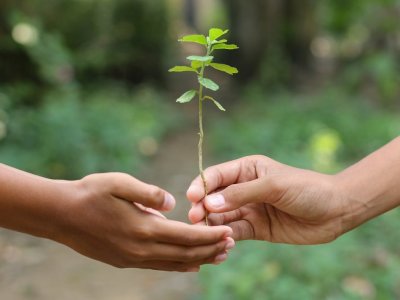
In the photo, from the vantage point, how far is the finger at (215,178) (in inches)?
63.0

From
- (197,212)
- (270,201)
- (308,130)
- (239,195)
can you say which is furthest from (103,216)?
(308,130)

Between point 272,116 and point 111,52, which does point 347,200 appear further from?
point 111,52

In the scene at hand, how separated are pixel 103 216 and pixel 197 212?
0.27m

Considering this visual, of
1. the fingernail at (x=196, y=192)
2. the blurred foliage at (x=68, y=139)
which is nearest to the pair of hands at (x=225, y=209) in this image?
the fingernail at (x=196, y=192)

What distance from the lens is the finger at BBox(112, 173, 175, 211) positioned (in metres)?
1.41

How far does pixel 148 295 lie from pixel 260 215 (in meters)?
1.91

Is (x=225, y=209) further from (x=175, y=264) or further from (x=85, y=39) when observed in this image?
(x=85, y=39)

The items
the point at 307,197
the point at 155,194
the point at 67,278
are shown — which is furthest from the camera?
the point at 67,278

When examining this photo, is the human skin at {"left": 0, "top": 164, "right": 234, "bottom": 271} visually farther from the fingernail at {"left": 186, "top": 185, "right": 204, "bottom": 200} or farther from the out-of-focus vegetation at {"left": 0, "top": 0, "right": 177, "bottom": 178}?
the out-of-focus vegetation at {"left": 0, "top": 0, "right": 177, "bottom": 178}

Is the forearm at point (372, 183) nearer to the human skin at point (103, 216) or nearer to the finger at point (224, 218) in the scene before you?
the finger at point (224, 218)

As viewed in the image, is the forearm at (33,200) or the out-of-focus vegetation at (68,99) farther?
the out-of-focus vegetation at (68,99)

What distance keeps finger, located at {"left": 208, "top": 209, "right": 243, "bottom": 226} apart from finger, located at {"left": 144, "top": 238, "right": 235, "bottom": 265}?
0.59 feet

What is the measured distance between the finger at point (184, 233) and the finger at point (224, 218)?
0.21 metres

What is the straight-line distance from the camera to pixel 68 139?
5156 mm
